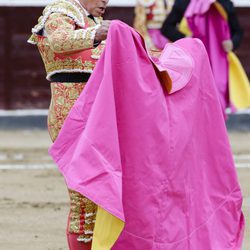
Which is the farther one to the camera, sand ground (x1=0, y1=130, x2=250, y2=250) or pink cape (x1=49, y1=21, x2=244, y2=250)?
sand ground (x1=0, y1=130, x2=250, y2=250)

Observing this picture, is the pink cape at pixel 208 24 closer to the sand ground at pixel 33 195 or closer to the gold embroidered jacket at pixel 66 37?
the sand ground at pixel 33 195

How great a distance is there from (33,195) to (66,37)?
2.87 m

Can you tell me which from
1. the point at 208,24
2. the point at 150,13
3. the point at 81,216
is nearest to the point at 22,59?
the point at 150,13

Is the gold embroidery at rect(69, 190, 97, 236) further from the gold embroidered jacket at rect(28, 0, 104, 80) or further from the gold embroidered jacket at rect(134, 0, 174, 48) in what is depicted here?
the gold embroidered jacket at rect(134, 0, 174, 48)

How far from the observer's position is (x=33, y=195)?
657cm

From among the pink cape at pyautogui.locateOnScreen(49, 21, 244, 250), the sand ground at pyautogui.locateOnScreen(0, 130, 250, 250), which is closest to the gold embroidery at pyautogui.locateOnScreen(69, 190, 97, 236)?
the pink cape at pyautogui.locateOnScreen(49, 21, 244, 250)

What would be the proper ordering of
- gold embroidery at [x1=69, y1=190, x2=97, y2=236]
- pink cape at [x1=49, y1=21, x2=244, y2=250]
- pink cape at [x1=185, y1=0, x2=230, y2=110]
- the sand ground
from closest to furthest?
pink cape at [x1=49, y1=21, x2=244, y2=250] < gold embroidery at [x1=69, y1=190, x2=97, y2=236] < the sand ground < pink cape at [x1=185, y1=0, x2=230, y2=110]

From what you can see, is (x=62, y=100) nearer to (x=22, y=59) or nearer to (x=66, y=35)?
(x=66, y=35)

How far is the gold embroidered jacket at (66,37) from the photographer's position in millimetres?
3811

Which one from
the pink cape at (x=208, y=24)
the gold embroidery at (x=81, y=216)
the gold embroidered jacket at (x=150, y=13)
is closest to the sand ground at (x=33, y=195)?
the pink cape at (x=208, y=24)

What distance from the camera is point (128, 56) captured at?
3.84 metres

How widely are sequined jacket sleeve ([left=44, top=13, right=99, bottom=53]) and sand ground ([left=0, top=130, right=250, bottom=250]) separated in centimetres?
139

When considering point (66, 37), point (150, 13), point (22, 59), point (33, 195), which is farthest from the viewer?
point (22, 59)

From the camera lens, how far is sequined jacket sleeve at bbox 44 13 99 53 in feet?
12.4
